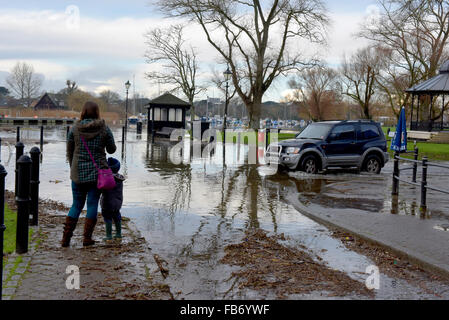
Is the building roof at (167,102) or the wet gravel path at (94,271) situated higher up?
the building roof at (167,102)

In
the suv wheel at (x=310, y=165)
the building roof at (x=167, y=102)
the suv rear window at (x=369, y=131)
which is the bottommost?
the suv wheel at (x=310, y=165)

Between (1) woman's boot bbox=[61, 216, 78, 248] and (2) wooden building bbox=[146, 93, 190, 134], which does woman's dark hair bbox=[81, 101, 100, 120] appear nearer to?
(1) woman's boot bbox=[61, 216, 78, 248]

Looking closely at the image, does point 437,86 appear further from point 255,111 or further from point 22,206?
point 22,206

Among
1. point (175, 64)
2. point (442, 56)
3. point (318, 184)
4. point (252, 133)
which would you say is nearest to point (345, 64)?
point (442, 56)

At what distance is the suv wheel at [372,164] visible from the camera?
16.8 m

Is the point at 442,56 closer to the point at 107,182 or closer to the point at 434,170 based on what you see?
Result: the point at 434,170

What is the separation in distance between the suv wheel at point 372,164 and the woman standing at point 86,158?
39.8 feet

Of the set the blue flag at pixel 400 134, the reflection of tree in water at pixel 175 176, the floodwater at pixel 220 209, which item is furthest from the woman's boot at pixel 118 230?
the blue flag at pixel 400 134

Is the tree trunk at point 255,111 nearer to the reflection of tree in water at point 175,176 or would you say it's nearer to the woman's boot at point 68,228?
the reflection of tree in water at point 175,176

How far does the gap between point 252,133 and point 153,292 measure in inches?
1147

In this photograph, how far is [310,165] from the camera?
1596 centimetres

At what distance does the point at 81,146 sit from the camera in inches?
250

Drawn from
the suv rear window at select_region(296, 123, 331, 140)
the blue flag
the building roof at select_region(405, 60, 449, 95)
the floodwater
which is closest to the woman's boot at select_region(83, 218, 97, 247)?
the floodwater

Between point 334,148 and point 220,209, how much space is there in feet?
24.7
